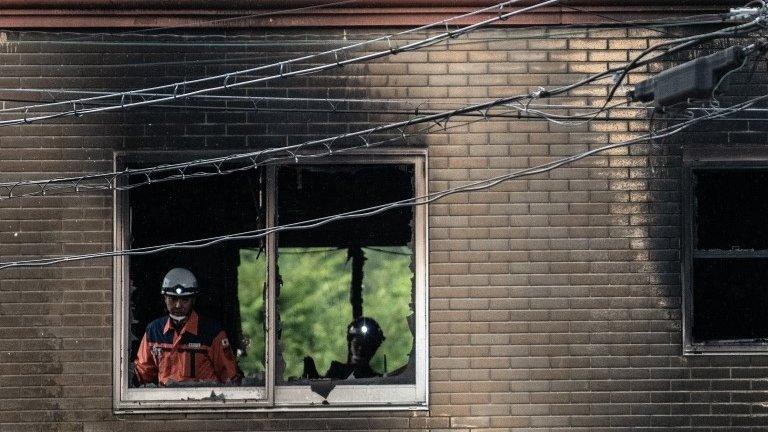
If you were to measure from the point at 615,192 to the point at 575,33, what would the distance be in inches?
52.6

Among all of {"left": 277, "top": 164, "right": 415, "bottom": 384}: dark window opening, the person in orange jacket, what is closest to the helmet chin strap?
the person in orange jacket

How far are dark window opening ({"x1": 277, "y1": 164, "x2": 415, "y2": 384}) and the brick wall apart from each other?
0.27 meters

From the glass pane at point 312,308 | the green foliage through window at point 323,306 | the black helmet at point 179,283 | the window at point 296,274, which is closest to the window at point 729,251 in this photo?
the window at point 296,274

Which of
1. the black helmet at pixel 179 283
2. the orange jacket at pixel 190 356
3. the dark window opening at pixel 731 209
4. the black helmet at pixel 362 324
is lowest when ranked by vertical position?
the orange jacket at pixel 190 356

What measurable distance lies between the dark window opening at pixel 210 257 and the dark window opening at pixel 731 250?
3.65m

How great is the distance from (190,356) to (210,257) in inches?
32.9

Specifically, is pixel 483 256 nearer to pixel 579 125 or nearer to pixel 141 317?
pixel 579 125

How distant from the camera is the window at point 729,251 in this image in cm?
859

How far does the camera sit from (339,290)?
337 inches

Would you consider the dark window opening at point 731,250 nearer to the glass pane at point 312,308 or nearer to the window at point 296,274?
the window at point 296,274

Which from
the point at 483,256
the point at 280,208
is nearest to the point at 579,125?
the point at 483,256

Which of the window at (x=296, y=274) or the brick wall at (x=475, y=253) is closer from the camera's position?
the brick wall at (x=475, y=253)

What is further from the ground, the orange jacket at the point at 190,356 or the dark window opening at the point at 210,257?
the dark window opening at the point at 210,257

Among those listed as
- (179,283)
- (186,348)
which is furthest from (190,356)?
(179,283)
